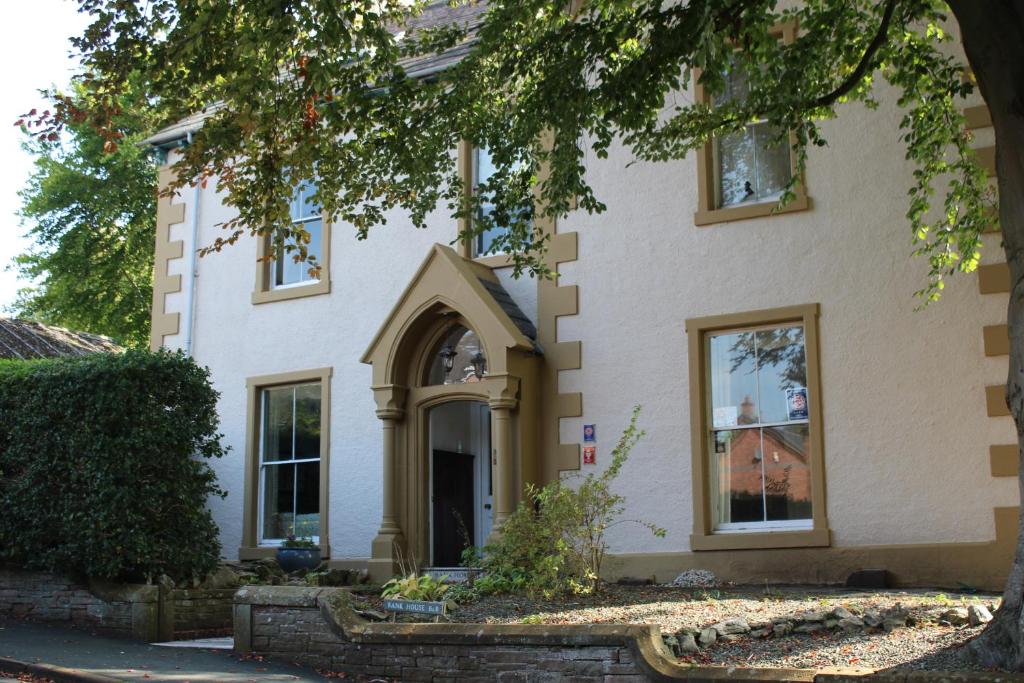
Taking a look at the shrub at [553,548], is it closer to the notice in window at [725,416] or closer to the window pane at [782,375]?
the notice in window at [725,416]

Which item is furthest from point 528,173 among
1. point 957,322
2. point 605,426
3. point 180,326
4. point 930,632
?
point 180,326

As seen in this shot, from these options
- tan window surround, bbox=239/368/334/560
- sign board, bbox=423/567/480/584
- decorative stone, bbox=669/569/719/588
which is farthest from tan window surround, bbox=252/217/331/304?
decorative stone, bbox=669/569/719/588

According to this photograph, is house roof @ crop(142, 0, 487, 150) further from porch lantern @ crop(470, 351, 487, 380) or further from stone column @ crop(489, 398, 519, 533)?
stone column @ crop(489, 398, 519, 533)

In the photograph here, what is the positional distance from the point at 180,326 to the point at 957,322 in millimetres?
10965

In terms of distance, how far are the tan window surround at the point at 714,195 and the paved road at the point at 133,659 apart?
6746mm

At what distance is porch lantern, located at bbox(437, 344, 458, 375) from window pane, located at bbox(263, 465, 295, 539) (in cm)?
280

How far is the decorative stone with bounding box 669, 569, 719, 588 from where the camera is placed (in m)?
12.3

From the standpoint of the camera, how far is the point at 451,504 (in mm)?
15266

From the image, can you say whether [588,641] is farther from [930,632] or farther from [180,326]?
[180,326]

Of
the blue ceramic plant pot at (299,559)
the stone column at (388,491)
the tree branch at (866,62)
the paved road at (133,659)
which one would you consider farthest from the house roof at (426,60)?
the paved road at (133,659)

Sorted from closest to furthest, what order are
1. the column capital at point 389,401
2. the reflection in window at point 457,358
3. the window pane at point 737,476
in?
1. the window pane at point 737,476
2. the column capital at point 389,401
3. the reflection in window at point 457,358

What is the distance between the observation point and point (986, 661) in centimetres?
752

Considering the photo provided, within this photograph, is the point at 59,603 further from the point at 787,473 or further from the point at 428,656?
the point at 787,473

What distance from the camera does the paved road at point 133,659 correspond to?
972 centimetres
